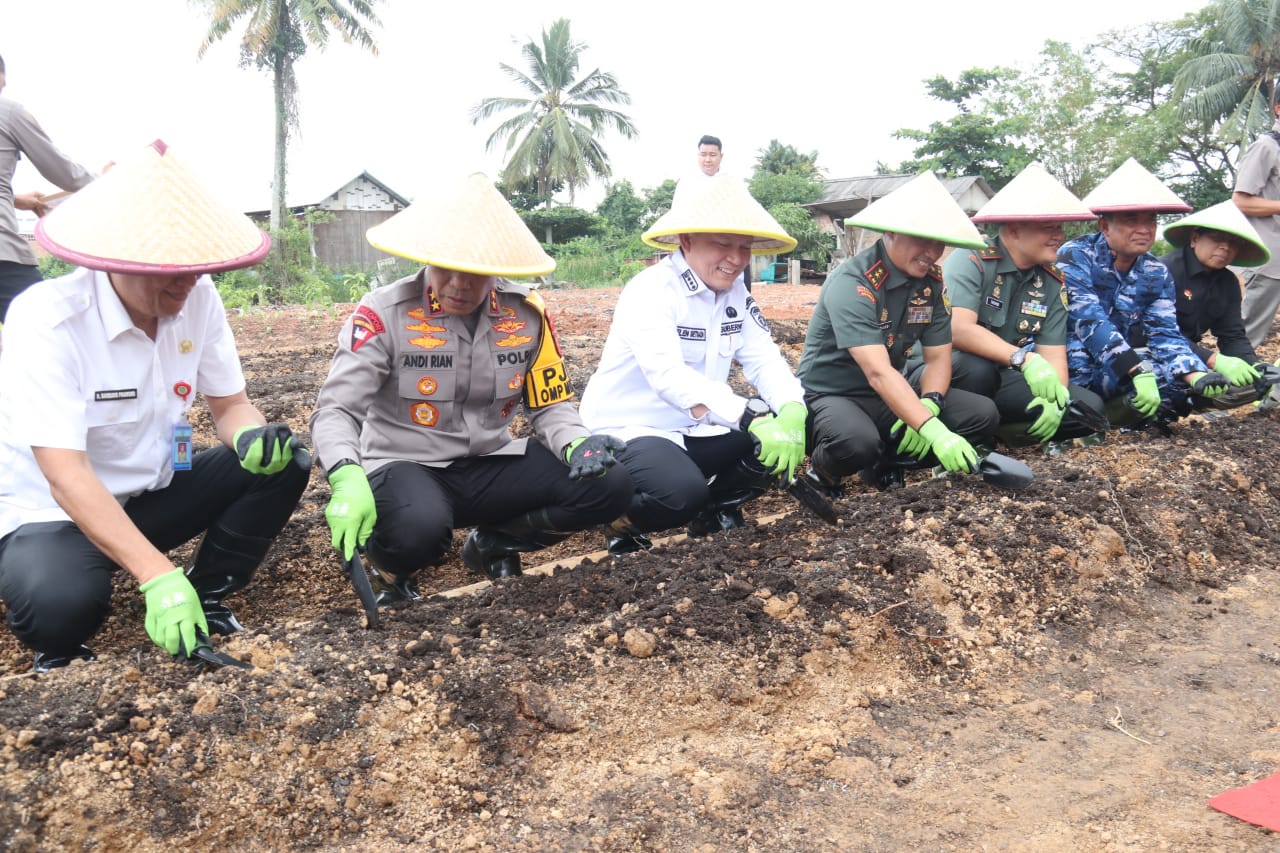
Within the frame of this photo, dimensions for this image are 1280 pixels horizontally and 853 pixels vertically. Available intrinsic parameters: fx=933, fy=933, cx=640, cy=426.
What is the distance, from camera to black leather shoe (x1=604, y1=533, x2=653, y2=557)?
3.16 m

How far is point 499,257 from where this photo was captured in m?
2.37

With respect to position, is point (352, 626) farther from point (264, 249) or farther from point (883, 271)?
point (883, 271)

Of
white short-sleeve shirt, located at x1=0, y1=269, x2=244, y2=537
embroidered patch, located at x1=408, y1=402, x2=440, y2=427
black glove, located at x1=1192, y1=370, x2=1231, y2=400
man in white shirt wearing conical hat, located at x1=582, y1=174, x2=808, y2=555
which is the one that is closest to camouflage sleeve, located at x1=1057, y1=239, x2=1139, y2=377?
black glove, located at x1=1192, y1=370, x2=1231, y2=400

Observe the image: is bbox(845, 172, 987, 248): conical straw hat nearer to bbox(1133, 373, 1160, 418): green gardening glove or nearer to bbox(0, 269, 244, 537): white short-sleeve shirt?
bbox(1133, 373, 1160, 418): green gardening glove

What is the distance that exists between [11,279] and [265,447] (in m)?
1.80

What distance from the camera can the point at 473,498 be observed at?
2.75 meters

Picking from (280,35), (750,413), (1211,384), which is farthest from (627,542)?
(280,35)

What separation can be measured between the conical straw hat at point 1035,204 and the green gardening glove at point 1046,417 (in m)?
0.73

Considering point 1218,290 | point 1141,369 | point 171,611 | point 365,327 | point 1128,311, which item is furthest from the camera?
point 1218,290

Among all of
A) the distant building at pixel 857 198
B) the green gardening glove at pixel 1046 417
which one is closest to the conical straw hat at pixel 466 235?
the green gardening glove at pixel 1046 417

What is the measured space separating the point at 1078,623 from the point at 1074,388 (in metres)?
1.84

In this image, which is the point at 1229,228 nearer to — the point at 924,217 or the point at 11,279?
the point at 924,217

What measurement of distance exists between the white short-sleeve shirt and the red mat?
95.2 inches

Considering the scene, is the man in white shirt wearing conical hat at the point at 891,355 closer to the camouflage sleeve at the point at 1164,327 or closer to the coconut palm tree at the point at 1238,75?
the camouflage sleeve at the point at 1164,327
